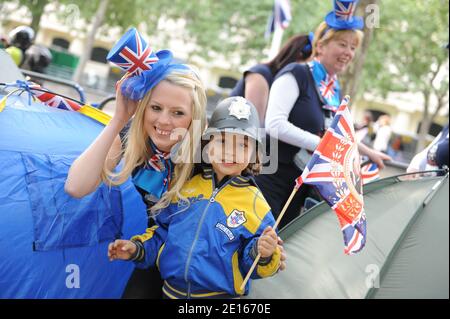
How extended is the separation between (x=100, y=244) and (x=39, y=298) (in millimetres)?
347

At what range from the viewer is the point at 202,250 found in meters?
2.07

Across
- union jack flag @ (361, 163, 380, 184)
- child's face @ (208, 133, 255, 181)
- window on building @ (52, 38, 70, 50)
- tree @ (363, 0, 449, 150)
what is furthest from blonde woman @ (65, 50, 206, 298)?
window on building @ (52, 38, 70, 50)

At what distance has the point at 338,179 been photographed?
2.23 metres

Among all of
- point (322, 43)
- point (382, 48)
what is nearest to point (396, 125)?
point (382, 48)

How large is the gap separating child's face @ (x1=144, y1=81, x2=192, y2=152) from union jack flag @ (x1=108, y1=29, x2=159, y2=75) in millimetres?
128

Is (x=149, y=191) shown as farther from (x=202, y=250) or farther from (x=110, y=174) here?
(x=202, y=250)

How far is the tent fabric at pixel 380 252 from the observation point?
269 centimetres

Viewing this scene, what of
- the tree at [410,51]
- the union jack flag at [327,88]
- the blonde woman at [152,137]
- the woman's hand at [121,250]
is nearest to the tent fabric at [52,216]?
the blonde woman at [152,137]

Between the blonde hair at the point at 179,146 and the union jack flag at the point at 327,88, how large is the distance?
3.56 feet

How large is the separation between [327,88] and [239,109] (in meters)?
1.14

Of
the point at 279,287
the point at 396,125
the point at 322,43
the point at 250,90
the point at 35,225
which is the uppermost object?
the point at 322,43

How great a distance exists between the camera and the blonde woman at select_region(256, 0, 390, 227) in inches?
117

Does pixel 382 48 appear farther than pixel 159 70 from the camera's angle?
Yes

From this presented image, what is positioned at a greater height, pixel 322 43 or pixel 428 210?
pixel 322 43
